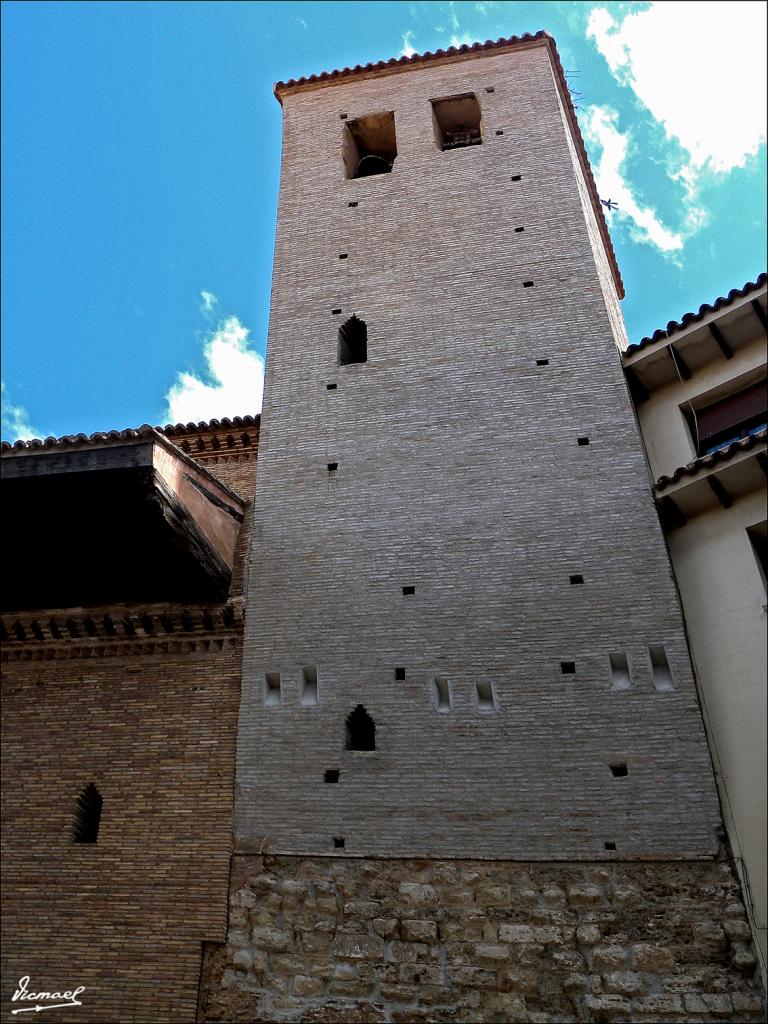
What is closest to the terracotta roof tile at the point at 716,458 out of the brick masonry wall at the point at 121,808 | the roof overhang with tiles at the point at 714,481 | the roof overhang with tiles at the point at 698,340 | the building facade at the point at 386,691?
the roof overhang with tiles at the point at 714,481

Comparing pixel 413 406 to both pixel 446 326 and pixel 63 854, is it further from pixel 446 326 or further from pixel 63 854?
pixel 63 854

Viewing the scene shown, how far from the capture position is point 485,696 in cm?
775

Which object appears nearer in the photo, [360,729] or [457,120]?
[360,729]

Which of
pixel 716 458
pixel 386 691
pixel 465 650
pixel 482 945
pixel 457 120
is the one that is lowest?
pixel 482 945

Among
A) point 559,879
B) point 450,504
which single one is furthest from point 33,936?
point 450,504

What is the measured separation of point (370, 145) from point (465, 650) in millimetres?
9347

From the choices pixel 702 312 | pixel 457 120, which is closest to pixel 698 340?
pixel 702 312

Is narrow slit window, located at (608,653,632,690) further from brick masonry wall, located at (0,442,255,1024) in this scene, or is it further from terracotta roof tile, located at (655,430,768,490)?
brick masonry wall, located at (0,442,255,1024)

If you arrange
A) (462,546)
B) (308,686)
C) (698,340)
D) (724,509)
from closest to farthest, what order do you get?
(724,509) < (308,686) < (462,546) < (698,340)

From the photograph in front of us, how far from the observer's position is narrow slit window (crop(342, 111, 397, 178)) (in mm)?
13508

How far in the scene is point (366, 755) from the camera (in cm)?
764

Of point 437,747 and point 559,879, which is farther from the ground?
point 437,747

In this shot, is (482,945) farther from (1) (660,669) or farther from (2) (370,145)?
(2) (370,145)

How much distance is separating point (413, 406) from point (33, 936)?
6285 mm
